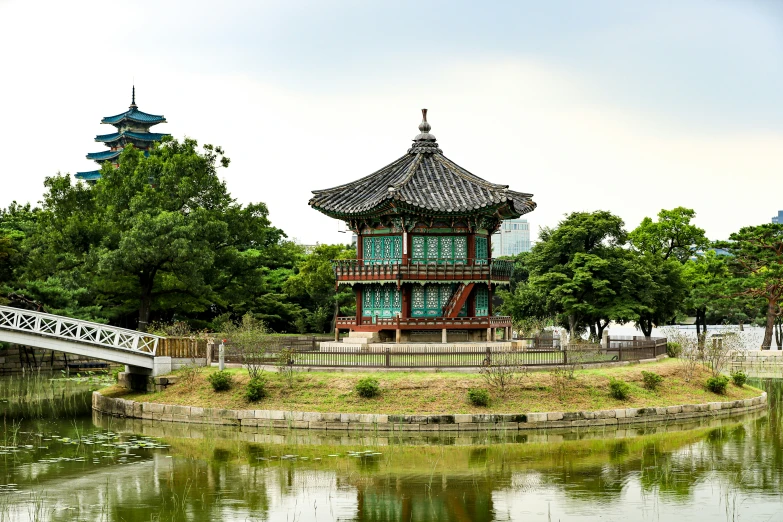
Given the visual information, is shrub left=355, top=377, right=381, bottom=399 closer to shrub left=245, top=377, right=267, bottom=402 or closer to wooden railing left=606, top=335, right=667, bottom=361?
shrub left=245, top=377, right=267, bottom=402

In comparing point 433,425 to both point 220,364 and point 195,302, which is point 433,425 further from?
point 195,302

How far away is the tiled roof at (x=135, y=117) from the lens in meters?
114

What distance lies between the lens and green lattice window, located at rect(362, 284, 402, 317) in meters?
47.4

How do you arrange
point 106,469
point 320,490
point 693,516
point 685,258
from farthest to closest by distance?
1. point 685,258
2. point 106,469
3. point 320,490
4. point 693,516

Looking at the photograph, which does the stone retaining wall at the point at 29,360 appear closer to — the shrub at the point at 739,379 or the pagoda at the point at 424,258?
the pagoda at the point at 424,258

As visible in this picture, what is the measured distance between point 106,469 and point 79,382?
26.8 metres

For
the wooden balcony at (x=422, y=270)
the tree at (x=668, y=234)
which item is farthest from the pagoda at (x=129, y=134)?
the wooden balcony at (x=422, y=270)

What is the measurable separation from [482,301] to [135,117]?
77.3m

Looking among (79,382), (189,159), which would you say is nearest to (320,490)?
(79,382)

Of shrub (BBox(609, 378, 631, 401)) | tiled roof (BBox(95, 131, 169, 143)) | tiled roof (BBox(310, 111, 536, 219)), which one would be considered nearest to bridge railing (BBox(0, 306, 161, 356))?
tiled roof (BBox(310, 111, 536, 219))

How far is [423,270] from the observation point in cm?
4625

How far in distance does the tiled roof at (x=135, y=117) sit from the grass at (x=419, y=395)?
264ft

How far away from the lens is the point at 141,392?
40688 millimetres

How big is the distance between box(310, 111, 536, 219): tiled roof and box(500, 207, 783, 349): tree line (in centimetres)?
1468
